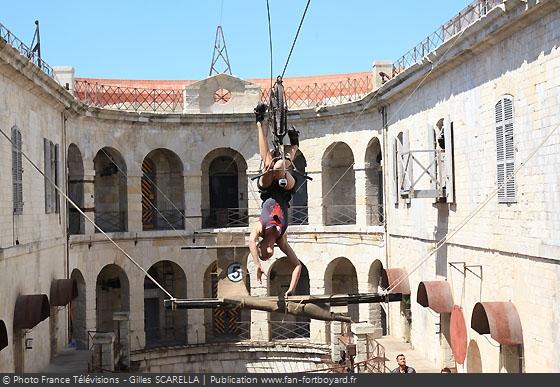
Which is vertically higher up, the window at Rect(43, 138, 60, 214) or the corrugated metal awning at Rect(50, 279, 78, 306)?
the window at Rect(43, 138, 60, 214)

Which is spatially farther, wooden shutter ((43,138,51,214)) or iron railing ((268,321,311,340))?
iron railing ((268,321,311,340))

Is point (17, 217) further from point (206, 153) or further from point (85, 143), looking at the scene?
point (206, 153)

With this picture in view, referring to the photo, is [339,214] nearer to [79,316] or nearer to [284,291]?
[284,291]

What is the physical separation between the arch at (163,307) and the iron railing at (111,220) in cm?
232

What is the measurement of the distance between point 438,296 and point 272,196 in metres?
8.97

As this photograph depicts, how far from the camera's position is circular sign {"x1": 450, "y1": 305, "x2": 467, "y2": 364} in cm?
1823

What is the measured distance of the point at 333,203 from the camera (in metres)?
29.0

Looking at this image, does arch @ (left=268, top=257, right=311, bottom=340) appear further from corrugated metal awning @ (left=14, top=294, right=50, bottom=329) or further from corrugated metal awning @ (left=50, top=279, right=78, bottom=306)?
corrugated metal awning @ (left=14, top=294, right=50, bottom=329)

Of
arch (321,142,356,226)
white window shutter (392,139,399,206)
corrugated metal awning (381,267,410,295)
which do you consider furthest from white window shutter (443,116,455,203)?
arch (321,142,356,226)

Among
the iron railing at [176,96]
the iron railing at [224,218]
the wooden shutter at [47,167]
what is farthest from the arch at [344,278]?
the wooden shutter at [47,167]

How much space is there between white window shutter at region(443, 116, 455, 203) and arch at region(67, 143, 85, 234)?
37.7 ft

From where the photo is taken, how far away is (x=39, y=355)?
2042cm

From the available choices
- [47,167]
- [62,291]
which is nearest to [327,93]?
[47,167]

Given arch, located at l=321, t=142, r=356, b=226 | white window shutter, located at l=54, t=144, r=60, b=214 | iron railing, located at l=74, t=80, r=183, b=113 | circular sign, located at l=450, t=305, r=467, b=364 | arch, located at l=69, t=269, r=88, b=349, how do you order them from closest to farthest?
circular sign, located at l=450, t=305, r=467, b=364
white window shutter, located at l=54, t=144, r=60, b=214
arch, located at l=69, t=269, r=88, b=349
iron railing, located at l=74, t=80, r=183, b=113
arch, located at l=321, t=142, r=356, b=226
